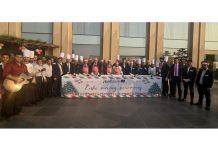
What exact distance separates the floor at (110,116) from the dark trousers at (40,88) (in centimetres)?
67

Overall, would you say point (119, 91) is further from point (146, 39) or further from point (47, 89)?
point (146, 39)

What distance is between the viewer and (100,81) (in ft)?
34.6

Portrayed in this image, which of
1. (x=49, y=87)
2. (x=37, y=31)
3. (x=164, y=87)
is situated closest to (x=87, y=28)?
(x=37, y=31)

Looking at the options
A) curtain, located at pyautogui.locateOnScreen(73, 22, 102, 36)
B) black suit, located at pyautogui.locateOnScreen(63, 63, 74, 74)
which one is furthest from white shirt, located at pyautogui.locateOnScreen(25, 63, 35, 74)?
curtain, located at pyautogui.locateOnScreen(73, 22, 102, 36)

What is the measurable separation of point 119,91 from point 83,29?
1365 centimetres

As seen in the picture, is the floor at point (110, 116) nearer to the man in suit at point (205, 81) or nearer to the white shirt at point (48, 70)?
the man in suit at point (205, 81)

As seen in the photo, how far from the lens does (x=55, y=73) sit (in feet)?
34.5

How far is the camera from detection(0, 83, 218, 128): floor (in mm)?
5961

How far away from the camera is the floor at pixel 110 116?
5.96m

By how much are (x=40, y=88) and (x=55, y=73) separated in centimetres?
105

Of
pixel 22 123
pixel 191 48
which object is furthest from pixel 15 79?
pixel 191 48

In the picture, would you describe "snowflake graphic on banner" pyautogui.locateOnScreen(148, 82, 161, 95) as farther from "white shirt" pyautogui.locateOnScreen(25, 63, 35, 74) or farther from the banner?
"white shirt" pyautogui.locateOnScreen(25, 63, 35, 74)

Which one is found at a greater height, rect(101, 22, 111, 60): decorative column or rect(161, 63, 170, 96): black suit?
rect(101, 22, 111, 60): decorative column

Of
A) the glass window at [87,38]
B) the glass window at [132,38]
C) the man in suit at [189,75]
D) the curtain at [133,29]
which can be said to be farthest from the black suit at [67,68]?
the curtain at [133,29]
